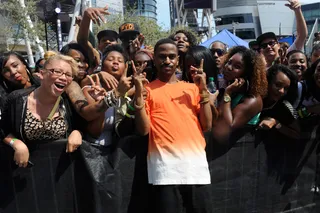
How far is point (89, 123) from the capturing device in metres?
2.96

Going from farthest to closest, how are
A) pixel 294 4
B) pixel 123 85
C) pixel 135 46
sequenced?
pixel 294 4 < pixel 135 46 < pixel 123 85

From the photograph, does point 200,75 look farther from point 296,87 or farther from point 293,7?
point 293,7

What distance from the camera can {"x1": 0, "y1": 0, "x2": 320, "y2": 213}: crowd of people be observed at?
9.12ft

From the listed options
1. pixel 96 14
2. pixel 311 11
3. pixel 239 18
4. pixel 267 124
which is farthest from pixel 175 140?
pixel 239 18

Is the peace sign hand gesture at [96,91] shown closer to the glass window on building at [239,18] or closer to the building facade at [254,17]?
the building facade at [254,17]

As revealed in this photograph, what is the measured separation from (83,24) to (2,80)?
4.03 feet

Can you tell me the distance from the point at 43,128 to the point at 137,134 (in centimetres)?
72

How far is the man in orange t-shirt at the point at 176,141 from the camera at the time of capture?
2.80m

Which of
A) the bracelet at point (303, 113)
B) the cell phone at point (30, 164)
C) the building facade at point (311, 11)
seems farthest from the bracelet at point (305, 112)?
the building facade at point (311, 11)

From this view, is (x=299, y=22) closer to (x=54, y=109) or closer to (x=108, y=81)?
(x=108, y=81)

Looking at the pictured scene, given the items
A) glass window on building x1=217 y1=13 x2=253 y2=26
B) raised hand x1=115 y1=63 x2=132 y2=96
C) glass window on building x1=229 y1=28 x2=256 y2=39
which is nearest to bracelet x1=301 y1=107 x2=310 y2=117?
raised hand x1=115 y1=63 x2=132 y2=96

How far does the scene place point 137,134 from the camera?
9.62 feet

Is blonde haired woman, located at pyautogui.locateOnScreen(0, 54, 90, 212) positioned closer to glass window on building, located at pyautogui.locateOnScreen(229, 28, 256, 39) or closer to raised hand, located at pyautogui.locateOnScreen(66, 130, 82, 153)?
raised hand, located at pyautogui.locateOnScreen(66, 130, 82, 153)

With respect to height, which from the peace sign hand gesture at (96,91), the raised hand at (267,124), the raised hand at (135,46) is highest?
the raised hand at (135,46)
